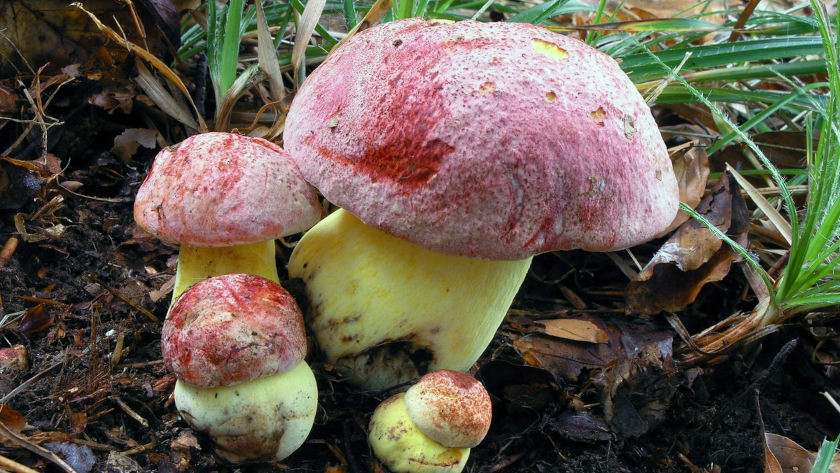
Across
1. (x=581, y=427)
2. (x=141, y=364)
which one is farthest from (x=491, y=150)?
(x=141, y=364)

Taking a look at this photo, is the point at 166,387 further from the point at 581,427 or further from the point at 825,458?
the point at 825,458

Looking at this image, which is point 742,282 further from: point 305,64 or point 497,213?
point 305,64

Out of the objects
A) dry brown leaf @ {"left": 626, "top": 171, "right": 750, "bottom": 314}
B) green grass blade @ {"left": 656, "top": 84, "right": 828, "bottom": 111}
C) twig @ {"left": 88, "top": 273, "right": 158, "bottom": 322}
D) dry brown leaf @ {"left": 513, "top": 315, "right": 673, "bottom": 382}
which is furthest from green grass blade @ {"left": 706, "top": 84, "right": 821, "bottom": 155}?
twig @ {"left": 88, "top": 273, "right": 158, "bottom": 322}

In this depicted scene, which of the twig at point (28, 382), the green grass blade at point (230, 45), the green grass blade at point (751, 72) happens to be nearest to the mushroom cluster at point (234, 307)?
the twig at point (28, 382)

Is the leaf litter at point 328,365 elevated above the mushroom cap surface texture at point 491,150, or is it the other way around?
the mushroom cap surface texture at point 491,150

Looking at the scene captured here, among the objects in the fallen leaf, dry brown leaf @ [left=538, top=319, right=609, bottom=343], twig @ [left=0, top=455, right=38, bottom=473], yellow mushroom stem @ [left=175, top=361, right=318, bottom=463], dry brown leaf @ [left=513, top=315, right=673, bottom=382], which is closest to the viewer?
twig @ [left=0, top=455, right=38, bottom=473]

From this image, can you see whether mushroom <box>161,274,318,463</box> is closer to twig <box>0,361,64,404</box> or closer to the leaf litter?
the leaf litter

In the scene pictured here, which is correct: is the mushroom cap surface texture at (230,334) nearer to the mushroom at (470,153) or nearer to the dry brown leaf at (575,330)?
the mushroom at (470,153)
